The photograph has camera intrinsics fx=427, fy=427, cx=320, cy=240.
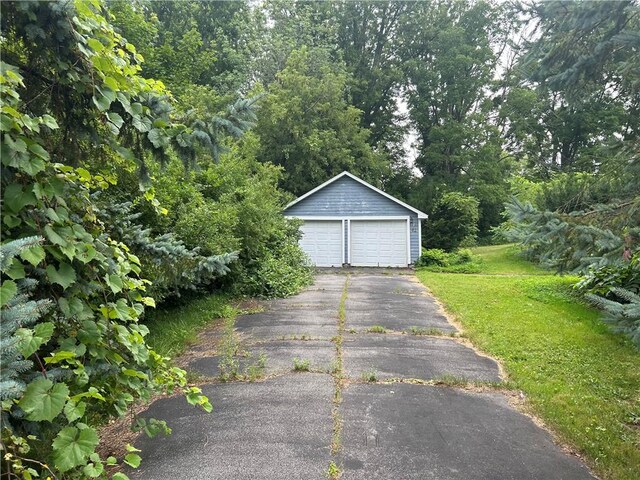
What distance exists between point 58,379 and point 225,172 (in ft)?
23.6

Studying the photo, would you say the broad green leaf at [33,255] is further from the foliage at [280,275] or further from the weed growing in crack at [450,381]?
the foliage at [280,275]

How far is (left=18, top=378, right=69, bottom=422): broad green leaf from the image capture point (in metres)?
1.53

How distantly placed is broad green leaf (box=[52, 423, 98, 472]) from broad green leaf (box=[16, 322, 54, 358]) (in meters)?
0.35

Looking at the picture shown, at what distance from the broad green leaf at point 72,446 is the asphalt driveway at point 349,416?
135 centimetres

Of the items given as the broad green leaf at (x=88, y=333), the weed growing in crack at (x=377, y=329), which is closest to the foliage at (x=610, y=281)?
the weed growing in crack at (x=377, y=329)

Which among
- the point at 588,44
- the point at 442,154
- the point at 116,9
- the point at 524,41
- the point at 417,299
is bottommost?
the point at 417,299

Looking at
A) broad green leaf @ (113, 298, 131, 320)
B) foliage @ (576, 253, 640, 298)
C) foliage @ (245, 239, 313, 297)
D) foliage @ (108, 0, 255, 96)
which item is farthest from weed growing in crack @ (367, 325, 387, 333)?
foliage @ (108, 0, 255, 96)

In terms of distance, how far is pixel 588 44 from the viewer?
4758 millimetres

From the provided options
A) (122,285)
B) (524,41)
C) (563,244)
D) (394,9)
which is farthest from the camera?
(394,9)

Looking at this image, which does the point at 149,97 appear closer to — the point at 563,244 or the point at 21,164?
the point at 21,164

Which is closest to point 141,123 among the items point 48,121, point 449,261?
point 48,121

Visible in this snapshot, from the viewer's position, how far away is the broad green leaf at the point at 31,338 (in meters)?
1.52

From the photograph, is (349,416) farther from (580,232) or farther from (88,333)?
(580,232)

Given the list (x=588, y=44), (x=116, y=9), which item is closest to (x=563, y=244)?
(x=588, y=44)
